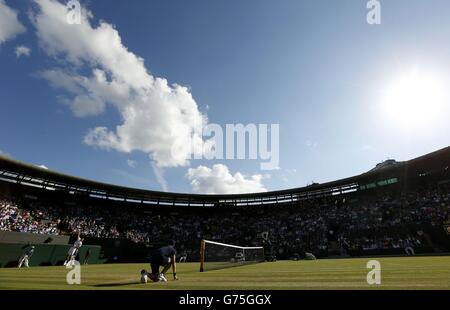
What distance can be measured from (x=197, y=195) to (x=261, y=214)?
12.5 m

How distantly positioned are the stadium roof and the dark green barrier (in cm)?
1512

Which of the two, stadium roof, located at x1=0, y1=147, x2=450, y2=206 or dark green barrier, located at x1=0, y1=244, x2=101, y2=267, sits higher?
stadium roof, located at x1=0, y1=147, x2=450, y2=206

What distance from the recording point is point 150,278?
10664mm

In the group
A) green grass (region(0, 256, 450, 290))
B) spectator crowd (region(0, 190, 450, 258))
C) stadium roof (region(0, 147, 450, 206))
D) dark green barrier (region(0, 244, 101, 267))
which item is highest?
stadium roof (region(0, 147, 450, 206))

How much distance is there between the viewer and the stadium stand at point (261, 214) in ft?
123

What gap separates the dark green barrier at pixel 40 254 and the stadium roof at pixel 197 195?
15.1 metres

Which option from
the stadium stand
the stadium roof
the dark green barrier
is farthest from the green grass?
the stadium roof

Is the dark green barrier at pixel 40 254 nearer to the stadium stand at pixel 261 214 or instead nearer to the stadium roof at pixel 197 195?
the stadium stand at pixel 261 214

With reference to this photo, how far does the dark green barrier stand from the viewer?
24.7 meters

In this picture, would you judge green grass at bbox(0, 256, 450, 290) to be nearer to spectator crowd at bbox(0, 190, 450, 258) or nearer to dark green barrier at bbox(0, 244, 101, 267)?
dark green barrier at bbox(0, 244, 101, 267)

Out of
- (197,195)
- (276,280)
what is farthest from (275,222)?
(276,280)
